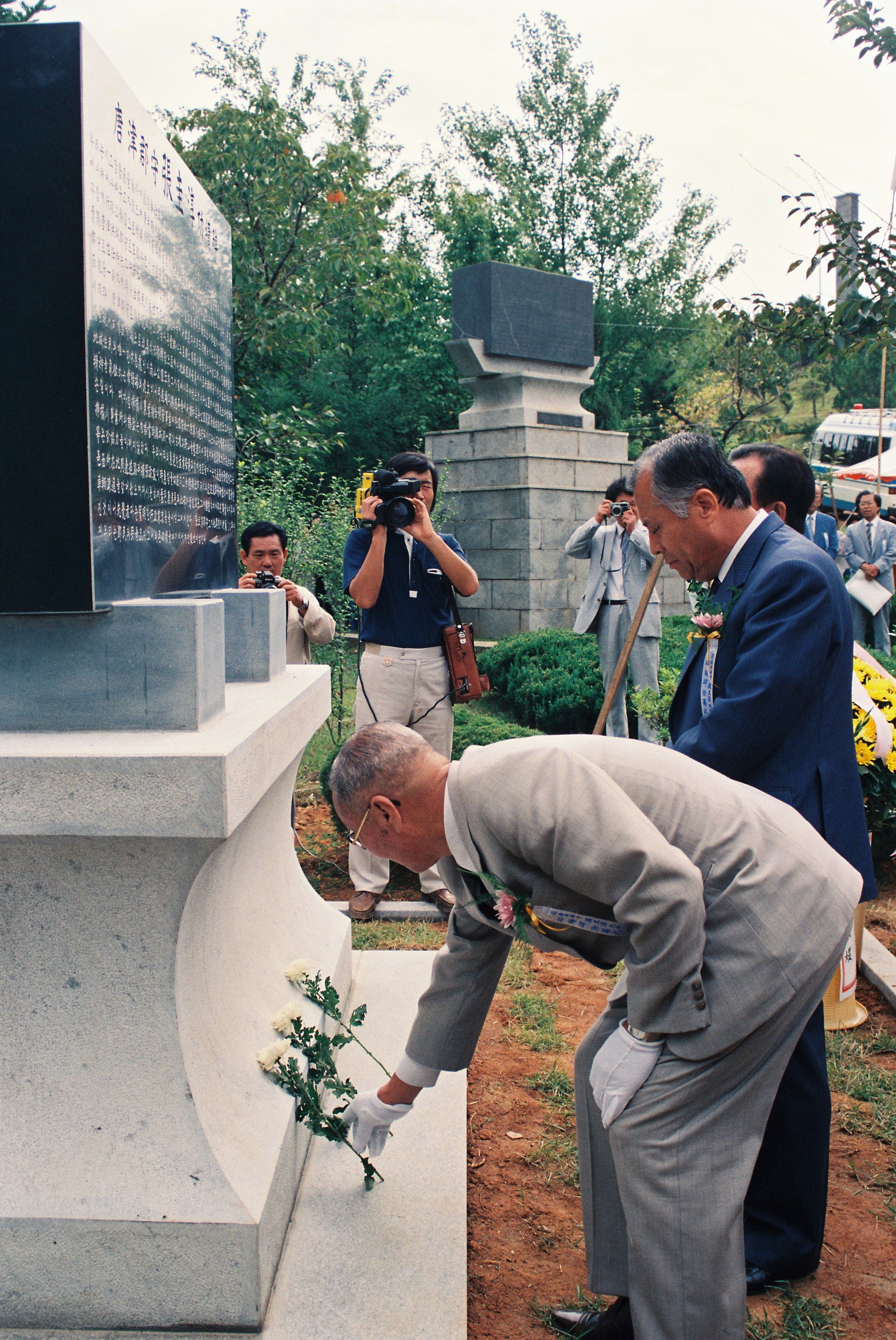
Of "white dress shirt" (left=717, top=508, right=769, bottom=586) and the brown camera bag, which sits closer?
"white dress shirt" (left=717, top=508, right=769, bottom=586)

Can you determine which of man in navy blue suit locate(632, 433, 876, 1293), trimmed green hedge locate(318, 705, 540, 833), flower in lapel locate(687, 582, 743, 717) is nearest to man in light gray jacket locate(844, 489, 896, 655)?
trimmed green hedge locate(318, 705, 540, 833)

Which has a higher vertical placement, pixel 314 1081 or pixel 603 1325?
pixel 314 1081

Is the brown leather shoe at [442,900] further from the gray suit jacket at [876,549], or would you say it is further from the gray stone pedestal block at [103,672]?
the gray suit jacket at [876,549]

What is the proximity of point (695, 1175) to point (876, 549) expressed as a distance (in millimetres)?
12195

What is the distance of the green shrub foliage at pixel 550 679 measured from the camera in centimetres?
791

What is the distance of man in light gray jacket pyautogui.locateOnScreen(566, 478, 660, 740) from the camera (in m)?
6.84

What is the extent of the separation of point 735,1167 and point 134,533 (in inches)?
66.8

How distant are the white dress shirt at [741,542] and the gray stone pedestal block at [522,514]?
8793mm

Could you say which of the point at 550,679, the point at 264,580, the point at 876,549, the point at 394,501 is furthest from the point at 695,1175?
the point at 876,549

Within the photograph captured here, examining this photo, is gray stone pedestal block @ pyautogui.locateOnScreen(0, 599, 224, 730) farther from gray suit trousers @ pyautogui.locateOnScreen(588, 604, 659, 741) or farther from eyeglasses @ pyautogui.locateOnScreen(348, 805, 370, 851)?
gray suit trousers @ pyautogui.locateOnScreen(588, 604, 659, 741)

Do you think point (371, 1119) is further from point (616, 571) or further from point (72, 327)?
point (616, 571)

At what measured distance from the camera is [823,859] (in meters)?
1.84

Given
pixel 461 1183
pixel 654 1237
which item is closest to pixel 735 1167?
pixel 654 1237

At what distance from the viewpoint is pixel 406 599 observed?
4.57 metres
